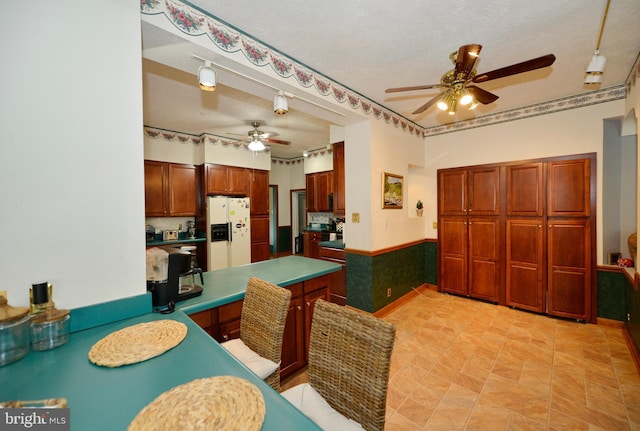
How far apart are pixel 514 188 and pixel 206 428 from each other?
419 cm

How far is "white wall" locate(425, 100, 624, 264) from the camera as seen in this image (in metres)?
2.97

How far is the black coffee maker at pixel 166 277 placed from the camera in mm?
1487

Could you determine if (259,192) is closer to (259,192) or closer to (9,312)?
(259,192)

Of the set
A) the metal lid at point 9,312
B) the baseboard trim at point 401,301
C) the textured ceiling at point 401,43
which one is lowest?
the baseboard trim at point 401,301

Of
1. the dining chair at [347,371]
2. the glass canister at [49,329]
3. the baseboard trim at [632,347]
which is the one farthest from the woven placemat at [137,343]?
the baseboard trim at [632,347]

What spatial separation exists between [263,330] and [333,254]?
2.48 metres

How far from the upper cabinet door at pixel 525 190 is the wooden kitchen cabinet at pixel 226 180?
4.46 metres

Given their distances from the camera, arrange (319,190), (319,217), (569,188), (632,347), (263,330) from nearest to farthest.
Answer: (263,330) < (632,347) < (569,188) < (319,190) < (319,217)

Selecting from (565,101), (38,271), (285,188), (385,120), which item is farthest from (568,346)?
(285,188)

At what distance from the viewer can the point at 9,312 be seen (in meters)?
1.00

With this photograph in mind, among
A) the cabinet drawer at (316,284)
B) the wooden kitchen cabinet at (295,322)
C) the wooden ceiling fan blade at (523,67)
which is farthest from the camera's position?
the cabinet drawer at (316,284)

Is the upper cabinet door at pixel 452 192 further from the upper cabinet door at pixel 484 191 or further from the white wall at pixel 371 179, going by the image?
the white wall at pixel 371 179

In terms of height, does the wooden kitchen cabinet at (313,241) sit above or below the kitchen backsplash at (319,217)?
below

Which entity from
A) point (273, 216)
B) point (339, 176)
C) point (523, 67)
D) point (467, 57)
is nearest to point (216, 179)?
point (339, 176)
